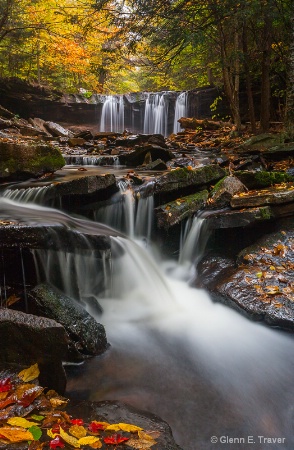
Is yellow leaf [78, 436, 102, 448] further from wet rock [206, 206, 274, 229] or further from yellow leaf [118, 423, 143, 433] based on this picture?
A: wet rock [206, 206, 274, 229]

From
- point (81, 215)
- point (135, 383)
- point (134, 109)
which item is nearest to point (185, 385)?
point (135, 383)

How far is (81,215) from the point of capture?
621 cm

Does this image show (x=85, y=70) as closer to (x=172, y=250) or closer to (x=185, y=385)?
(x=172, y=250)

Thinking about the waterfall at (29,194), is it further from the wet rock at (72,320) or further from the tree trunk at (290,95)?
the tree trunk at (290,95)

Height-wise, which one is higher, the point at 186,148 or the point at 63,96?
the point at 63,96

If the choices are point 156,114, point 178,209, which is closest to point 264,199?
point 178,209

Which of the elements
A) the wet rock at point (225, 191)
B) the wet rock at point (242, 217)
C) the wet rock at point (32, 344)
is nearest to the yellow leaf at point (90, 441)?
the wet rock at point (32, 344)

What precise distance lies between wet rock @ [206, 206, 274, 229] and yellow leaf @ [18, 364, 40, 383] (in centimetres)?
396

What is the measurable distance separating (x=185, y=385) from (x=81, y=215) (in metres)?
3.88

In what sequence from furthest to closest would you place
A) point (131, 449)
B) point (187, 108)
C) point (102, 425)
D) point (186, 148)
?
point (187, 108) < point (186, 148) < point (102, 425) < point (131, 449)

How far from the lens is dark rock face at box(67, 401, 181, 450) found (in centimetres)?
227

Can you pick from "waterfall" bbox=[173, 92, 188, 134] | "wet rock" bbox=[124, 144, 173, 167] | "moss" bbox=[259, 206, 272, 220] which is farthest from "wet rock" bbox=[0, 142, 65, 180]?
"waterfall" bbox=[173, 92, 188, 134]

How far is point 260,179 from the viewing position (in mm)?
6652

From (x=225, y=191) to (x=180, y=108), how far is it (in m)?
14.8
